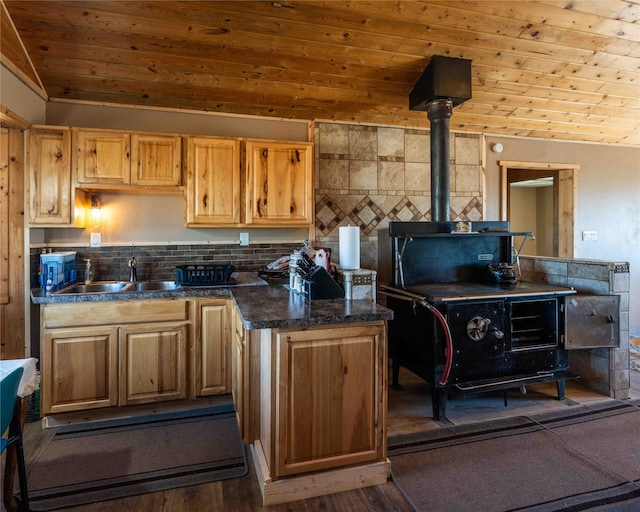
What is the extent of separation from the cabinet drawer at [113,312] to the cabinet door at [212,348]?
0.15 metres

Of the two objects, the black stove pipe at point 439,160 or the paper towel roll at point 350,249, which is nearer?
the paper towel roll at point 350,249

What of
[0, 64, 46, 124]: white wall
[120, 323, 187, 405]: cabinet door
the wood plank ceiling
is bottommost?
[120, 323, 187, 405]: cabinet door

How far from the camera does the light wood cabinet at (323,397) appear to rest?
1786 mm

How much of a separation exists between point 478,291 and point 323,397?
4.96 feet

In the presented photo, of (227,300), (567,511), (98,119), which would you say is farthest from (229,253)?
(567,511)

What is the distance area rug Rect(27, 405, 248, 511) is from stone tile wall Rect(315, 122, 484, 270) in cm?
189

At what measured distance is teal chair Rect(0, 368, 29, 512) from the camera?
1.32m

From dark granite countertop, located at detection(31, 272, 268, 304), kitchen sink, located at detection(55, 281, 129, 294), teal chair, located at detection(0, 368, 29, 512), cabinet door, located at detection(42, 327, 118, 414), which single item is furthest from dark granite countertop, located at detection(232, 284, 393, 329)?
kitchen sink, located at detection(55, 281, 129, 294)

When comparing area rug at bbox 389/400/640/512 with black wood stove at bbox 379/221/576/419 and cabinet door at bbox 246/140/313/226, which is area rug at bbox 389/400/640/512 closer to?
black wood stove at bbox 379/221/576/419

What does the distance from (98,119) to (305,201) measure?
1.80m

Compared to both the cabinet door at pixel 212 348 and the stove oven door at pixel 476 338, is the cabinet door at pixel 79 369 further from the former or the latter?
the stove oven door at pixel 476 338

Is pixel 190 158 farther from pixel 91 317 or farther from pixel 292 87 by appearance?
pixel 91 317

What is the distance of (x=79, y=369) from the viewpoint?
2561 millimetres

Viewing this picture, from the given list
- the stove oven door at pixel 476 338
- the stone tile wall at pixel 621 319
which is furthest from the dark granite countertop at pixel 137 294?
the stone tile wall at pixel 621 319
